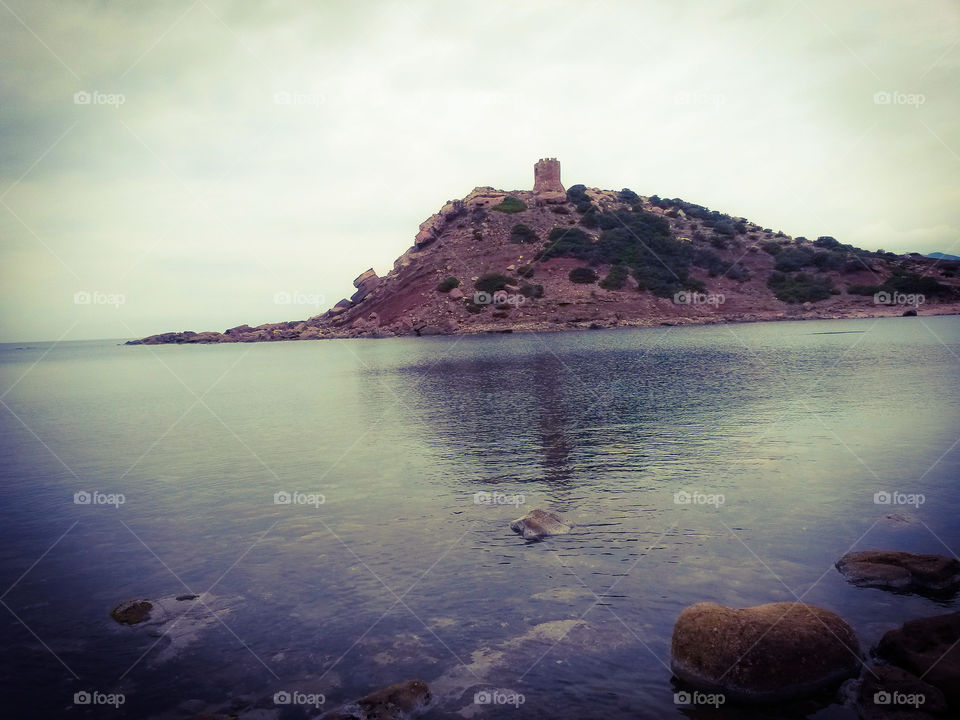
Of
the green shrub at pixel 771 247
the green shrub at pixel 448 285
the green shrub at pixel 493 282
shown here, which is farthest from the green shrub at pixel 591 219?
the green shrub at pixel 448 285

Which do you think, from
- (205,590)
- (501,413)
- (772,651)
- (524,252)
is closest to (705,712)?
(772,651)

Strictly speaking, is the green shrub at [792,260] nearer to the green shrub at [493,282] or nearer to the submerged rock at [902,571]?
the green shrub at [493,282]

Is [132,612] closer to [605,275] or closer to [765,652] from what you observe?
[765,652]

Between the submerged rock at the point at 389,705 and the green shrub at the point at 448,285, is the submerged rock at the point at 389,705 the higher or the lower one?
the lower one

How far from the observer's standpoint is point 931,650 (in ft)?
32.8

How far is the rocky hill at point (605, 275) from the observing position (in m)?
116

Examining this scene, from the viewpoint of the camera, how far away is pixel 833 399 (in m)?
36.1

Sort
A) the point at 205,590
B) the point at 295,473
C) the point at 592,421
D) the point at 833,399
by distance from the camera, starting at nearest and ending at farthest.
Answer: the point at 205,590
the point at 295,473
the point at 592,421
the point at 833,399

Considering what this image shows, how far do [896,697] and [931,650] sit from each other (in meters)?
1.29

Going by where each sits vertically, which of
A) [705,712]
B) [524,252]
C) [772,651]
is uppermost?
[524,252]

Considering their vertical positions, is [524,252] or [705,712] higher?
[524,252]

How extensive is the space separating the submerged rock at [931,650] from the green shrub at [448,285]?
11354 cm

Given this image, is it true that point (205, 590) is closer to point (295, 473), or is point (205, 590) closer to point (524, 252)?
point (295, 473)

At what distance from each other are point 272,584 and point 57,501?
13.6m
